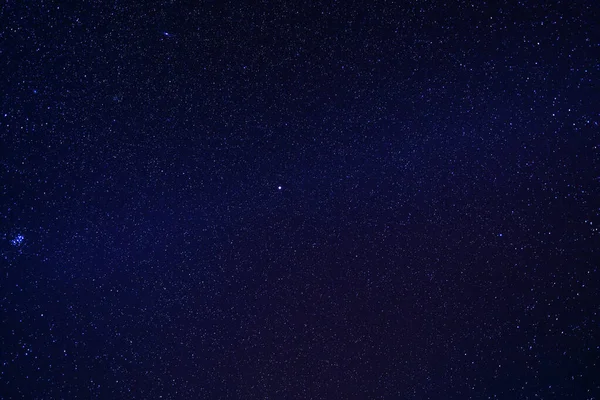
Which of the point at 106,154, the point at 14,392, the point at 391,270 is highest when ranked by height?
the point at 106,154

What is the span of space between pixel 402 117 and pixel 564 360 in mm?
321

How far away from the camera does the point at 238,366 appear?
1.69 feet

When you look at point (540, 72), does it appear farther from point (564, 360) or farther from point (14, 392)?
point (14, 392)

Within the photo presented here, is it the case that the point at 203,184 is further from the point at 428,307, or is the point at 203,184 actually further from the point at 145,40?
the point at 428,307

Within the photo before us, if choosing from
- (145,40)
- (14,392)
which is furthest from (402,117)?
(14,392)

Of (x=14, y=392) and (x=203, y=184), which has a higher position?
(x=203, y=184)

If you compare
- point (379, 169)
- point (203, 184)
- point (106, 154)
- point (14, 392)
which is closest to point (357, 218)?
point (379, 169)

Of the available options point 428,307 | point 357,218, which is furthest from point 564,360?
point 357,218

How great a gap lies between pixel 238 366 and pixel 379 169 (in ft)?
0.87

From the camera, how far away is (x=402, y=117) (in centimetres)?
49

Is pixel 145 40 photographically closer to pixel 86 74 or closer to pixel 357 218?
pixel 86 74

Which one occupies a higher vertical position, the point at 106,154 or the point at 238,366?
the point at 106,154

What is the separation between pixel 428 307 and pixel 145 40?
1.35ft

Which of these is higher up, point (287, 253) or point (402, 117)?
point (402, 117)
